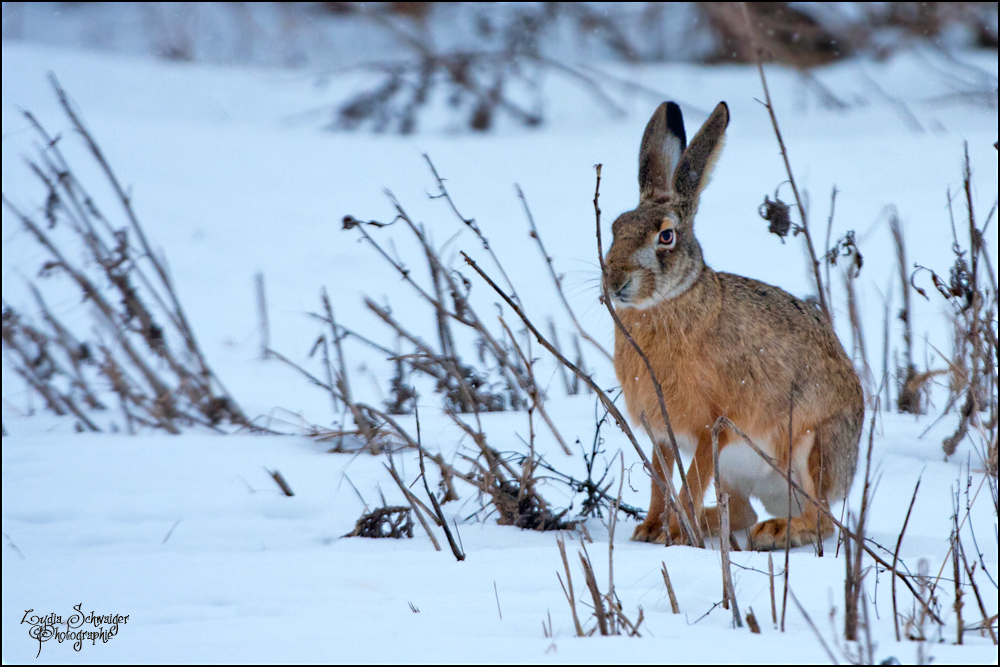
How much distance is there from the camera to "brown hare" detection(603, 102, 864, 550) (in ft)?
9.37

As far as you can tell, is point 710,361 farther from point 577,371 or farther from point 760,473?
point 577,371

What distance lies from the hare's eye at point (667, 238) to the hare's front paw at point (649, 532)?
86 cm

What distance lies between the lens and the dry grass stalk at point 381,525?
269 centimetres

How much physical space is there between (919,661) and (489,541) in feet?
4.79

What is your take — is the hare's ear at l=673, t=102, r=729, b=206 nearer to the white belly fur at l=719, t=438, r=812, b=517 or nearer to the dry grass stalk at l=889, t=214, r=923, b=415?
the white belly fur at l=719, t=438, r=812, b=517

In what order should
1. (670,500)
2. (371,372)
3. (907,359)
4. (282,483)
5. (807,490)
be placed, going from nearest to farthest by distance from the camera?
1. (670,500)
2. (807,490)
3. (282,483)
4. (907,359)
5. (371,372)

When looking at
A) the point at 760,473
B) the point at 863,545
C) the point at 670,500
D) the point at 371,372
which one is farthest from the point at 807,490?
the point at 371,372

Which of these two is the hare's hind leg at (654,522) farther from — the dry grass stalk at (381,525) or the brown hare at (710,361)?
the dry grass stalk at (381,525)

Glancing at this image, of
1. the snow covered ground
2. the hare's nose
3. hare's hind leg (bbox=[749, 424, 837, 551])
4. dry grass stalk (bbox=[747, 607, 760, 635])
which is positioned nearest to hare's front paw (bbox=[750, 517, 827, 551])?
hare's hind leg (bbox=[749, 424, 837, 551])

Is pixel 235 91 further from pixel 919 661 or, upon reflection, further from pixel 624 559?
pixel 919 661

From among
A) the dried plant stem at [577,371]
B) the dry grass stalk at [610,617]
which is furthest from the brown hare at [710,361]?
the dry grass stalk at [610,617]

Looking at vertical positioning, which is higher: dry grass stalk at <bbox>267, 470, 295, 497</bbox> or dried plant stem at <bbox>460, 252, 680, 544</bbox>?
dried plant stem at <bbox>460, 252, 680, 544</bbox>

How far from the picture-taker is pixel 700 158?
299 cm

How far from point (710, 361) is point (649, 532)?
0.56 metres
